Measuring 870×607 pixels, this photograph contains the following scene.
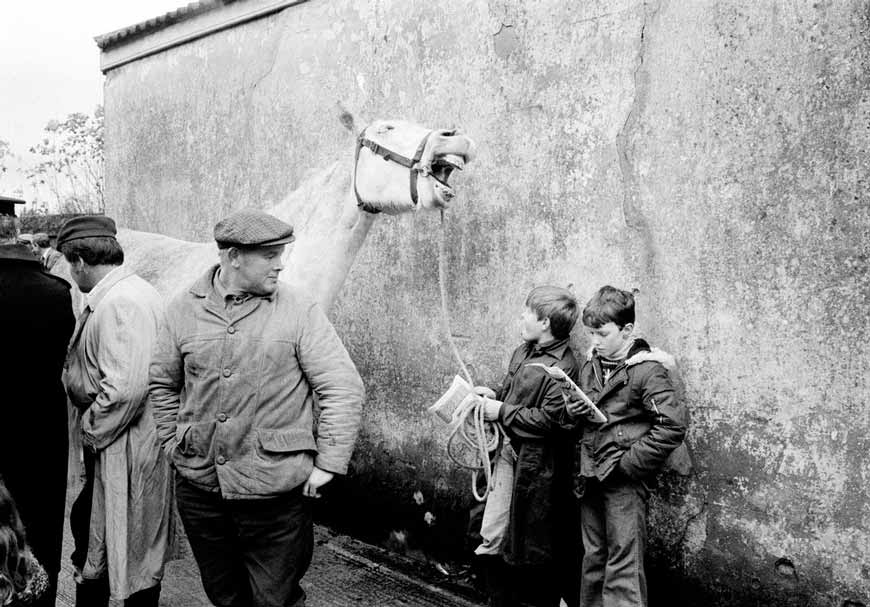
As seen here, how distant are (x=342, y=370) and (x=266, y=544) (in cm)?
68

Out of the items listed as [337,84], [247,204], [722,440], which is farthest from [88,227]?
[722,440]

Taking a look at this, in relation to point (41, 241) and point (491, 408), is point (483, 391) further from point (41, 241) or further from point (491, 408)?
point (41, 241)

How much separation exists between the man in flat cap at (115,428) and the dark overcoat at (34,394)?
0.21 m

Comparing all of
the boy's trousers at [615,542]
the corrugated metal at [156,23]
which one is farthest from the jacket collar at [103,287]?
the corrugated metal at [156,23]

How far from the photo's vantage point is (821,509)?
3088mm

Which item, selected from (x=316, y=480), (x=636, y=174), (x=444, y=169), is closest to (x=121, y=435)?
(x=316, y=480)

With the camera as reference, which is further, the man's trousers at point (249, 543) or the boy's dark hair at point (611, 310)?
the boy's dark hair at point (611, 310)

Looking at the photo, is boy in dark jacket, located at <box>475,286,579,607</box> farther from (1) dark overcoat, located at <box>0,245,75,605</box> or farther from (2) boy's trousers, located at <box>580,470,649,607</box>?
(1) dark overcoat, located at <box>0,245,75,605</box>

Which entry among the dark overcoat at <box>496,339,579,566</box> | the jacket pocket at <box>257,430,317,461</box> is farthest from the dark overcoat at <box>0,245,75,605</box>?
the dark overcoat at <box>496,339,579,566</box>

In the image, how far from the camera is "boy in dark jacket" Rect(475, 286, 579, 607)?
3.46 meters

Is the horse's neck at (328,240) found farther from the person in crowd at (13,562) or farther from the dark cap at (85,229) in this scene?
the person in crowd at (13,562)

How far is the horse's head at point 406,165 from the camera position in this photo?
369 centimetres

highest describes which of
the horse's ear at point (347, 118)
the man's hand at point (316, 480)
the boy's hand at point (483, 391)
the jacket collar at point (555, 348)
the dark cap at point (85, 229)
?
the horse's ear at point (347, 118)

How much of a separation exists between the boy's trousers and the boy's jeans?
38 cm
